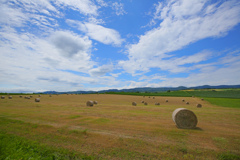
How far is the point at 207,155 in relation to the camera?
6621 millimetres

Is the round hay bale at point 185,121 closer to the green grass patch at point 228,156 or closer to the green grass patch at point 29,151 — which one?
the green grass patch at point 228,156

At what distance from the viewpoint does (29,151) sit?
6.88 meters

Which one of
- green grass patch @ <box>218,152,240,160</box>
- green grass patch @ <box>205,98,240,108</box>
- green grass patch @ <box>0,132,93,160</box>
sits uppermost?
green grass patch @ <box>0,132,93,160</box>

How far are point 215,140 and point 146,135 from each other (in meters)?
4.79

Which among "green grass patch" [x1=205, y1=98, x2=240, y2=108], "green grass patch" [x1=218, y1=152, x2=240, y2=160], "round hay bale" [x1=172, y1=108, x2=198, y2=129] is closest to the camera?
"green grass patch" [x1=218, y1=152, x2=240, y2=160]

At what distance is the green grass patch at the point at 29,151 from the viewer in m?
6.31

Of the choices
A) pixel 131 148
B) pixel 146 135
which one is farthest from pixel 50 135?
pixel 146 135

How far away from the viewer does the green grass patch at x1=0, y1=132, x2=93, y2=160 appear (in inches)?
249

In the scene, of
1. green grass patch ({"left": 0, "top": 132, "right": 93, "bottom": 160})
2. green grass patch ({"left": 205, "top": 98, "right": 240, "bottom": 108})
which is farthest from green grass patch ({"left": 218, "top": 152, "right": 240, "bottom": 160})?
green grass patch ({"left": 205, "top": 98, "right": 240, "bottom": 108})

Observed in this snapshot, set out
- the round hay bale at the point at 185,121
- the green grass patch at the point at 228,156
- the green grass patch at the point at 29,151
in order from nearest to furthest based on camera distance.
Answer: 1. the green grass patch at the point at 29,151
2. the green grass patch at the point at 228,156
3. the round hay bale at the point at 185,121

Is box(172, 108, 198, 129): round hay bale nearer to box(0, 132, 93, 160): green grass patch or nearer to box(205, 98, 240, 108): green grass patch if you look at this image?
box(0, 132, 93, 160): green grass patch

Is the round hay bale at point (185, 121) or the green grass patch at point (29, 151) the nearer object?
the green grass patch at point (29, 151)

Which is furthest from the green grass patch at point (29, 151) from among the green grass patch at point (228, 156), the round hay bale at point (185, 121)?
the round hay bale at point (185, 121)

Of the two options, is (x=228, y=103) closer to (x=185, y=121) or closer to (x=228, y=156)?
(x=185, y=121)
